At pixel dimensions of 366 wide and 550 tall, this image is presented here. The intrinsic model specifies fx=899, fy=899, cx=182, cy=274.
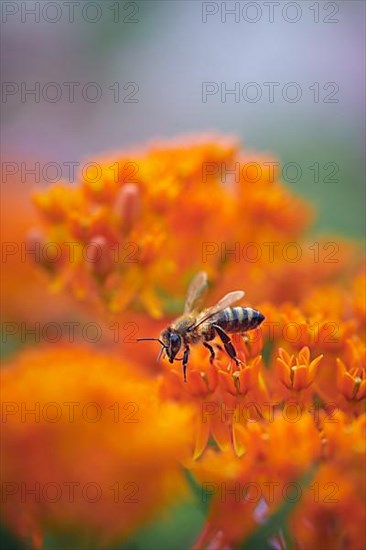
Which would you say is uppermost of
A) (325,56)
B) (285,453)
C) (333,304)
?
(325,56)

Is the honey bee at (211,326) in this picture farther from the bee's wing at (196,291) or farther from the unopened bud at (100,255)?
the unopened bud at (100,255)

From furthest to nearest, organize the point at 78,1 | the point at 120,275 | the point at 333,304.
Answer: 1. the point at 78,1
2. the point at 120,275
3. the point at 333,304

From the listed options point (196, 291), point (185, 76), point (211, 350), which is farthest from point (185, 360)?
point (185, 76)

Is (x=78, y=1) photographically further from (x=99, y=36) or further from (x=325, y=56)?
(x=325, y=56)

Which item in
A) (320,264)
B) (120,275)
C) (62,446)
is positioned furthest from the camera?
(320,264)

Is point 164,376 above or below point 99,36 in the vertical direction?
below

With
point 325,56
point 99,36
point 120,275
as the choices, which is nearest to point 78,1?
point 99,36

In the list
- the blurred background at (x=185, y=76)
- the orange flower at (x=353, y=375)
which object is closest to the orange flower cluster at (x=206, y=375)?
the orange flower at (x=353, y=375)
